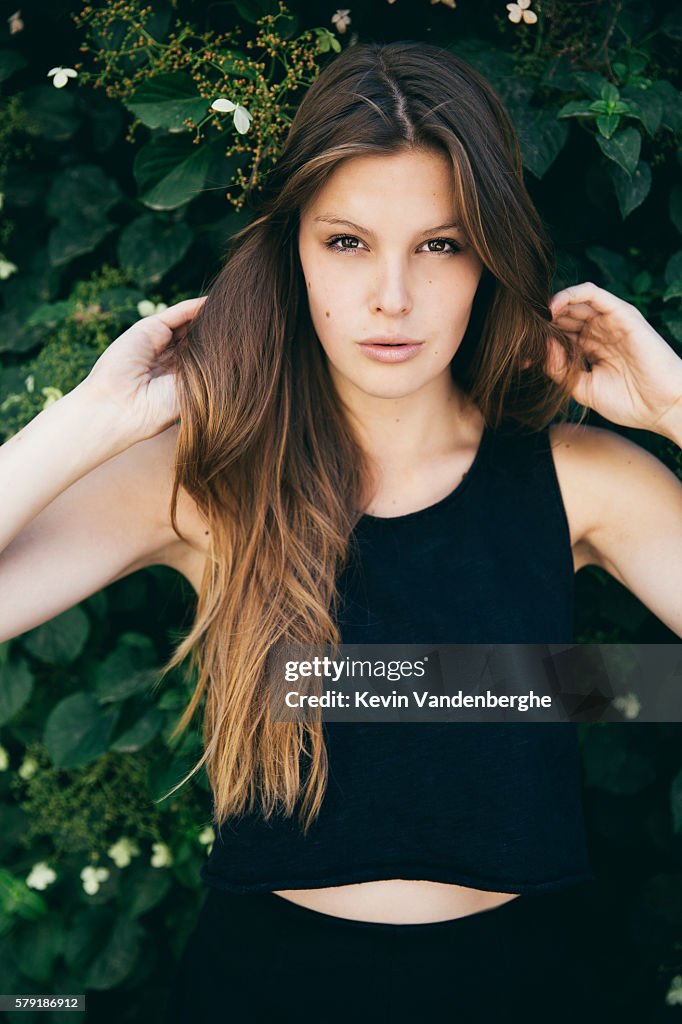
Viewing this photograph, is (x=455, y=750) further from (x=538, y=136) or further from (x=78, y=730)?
(x=538, y=136)

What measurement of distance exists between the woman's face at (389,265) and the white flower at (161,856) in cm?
116

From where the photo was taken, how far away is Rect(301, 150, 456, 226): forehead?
140 cm

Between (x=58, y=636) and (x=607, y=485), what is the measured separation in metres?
1.13

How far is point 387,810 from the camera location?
5.13 ft

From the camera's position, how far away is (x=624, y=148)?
1559 mm

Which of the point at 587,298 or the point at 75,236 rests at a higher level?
the point at 75,236

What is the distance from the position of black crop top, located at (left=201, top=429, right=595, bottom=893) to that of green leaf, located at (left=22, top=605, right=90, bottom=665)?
532mm

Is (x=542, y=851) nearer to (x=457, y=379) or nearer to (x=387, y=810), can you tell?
(x=387, y=810)

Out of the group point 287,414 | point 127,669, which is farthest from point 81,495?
point 127,669

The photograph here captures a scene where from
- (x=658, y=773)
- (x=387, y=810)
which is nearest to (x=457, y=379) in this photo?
(x=387, y=810)

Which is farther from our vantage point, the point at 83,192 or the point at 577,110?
the point at 83,192

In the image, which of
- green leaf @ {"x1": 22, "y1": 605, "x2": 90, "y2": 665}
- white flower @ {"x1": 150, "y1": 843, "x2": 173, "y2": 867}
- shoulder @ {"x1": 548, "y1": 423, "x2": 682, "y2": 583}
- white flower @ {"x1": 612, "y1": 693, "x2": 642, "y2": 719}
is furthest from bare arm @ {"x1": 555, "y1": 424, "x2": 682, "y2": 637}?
white flower @ {"x1": 150, "y1": 843, "x2": 173, "y2": 867}

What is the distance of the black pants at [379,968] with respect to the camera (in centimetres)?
152

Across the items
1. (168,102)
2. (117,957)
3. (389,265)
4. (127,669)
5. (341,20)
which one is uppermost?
(341,20)
